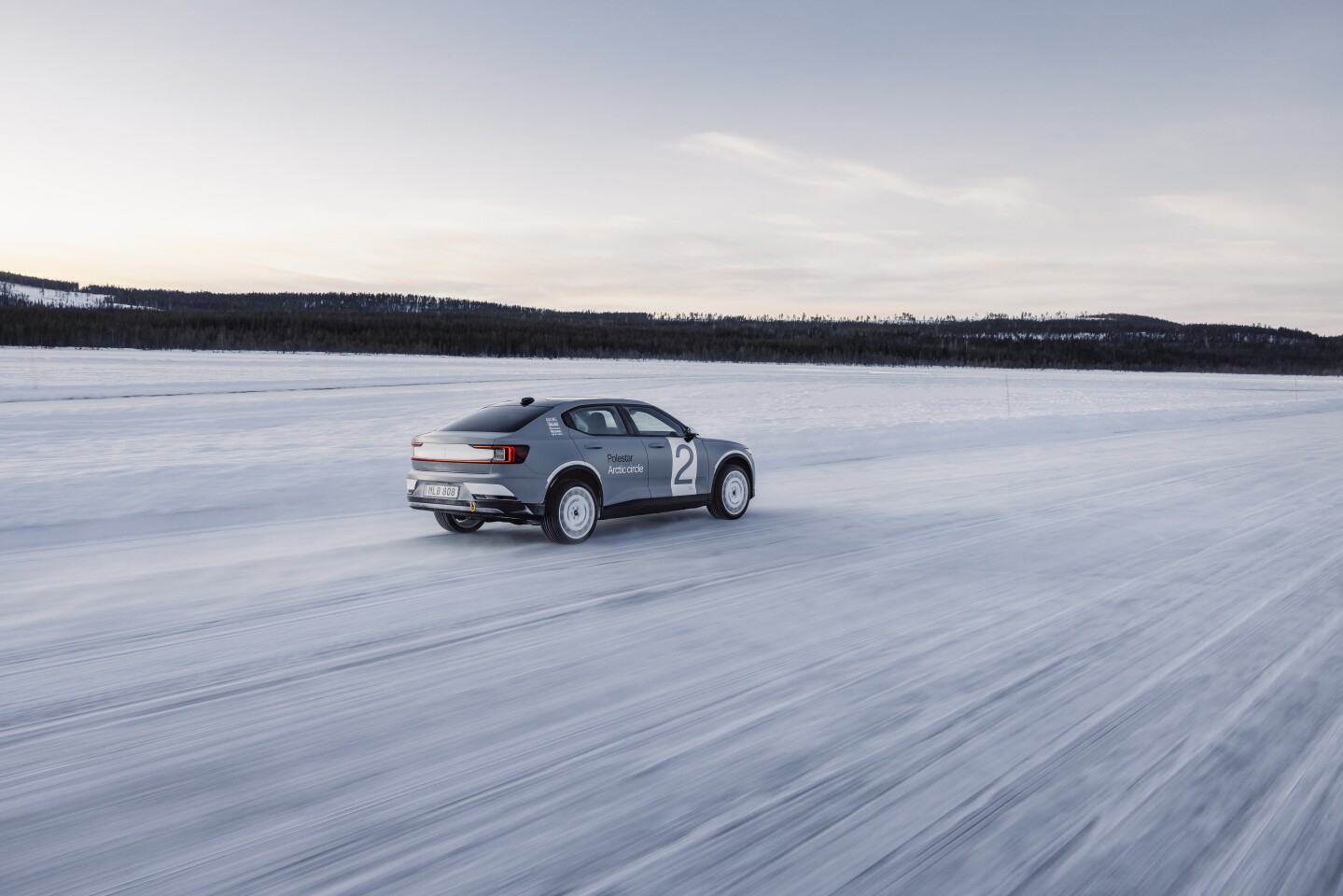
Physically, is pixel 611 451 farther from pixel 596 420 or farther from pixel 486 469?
pixel 486 469

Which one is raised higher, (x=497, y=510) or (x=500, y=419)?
(x=500, y=419)

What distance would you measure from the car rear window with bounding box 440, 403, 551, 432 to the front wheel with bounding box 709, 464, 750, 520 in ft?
7.67

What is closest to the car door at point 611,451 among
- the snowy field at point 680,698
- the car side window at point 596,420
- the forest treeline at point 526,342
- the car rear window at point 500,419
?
the car side window at point 596,420

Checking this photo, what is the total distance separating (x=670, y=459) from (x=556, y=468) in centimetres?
164

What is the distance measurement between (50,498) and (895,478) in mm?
11083

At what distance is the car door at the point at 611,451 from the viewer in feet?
36.0

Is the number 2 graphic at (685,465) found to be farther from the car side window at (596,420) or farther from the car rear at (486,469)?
the car rear at (486,469)

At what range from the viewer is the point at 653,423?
495 inches

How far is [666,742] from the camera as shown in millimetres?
4789

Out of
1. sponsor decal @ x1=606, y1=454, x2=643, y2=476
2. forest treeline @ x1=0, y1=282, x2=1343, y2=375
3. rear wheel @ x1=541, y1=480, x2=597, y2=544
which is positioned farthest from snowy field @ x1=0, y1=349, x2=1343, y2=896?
forest treeline @ x1=0, y1=282, x2=1343, y2=375

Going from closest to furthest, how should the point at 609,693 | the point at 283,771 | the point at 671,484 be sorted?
the point at 283,771
the point at 609,693
the point at 671,484

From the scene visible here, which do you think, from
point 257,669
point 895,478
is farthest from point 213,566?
point 895,478

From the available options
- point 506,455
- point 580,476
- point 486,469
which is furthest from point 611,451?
point 486,469

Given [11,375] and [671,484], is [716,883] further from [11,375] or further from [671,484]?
[11,375]
